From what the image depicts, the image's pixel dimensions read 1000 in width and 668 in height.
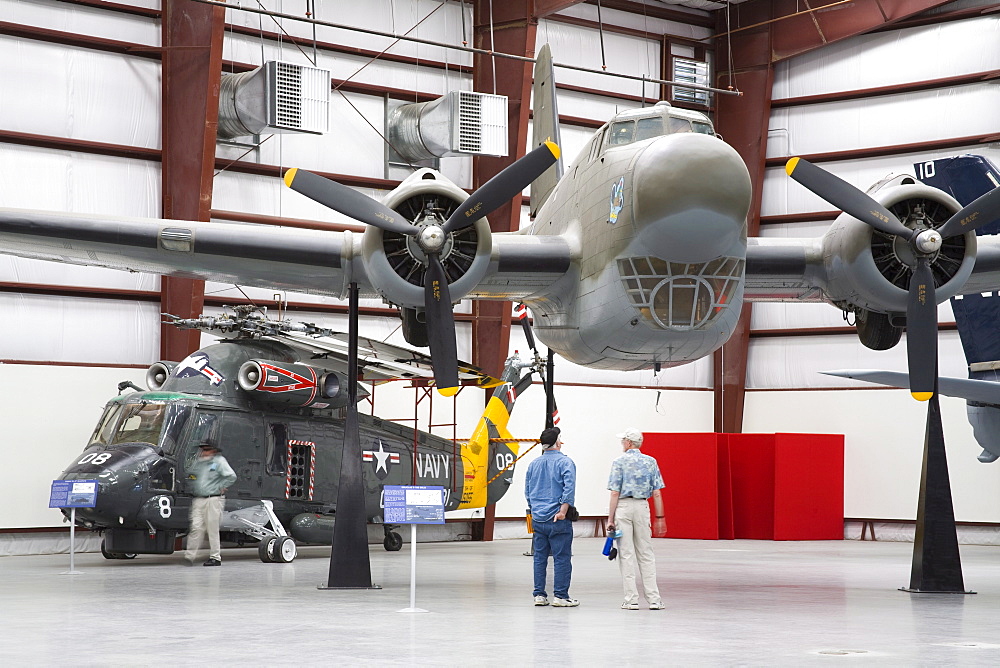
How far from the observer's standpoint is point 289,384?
17469 mm

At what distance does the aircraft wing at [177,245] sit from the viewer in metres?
12.6

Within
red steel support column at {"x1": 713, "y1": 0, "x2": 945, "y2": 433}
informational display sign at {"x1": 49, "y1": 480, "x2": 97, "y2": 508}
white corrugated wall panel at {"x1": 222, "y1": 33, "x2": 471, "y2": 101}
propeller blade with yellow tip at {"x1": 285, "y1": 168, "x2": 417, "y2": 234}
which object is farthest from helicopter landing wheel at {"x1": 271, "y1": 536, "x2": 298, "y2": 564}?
red steel support column at {"x1": 713, "y1": 0, "x2": 945, "y2": 433}

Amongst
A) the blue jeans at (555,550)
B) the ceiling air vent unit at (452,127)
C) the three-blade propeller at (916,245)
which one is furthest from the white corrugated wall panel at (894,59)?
the blue jeans at (555,550)

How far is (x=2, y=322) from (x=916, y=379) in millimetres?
15800

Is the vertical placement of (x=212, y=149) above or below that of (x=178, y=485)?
above

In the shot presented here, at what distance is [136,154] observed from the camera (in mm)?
21297

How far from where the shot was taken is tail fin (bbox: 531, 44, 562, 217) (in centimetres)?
1698

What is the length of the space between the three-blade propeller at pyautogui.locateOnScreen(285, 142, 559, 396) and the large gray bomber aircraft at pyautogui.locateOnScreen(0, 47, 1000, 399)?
2 cm

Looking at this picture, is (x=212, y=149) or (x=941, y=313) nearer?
(x=212, y=149)

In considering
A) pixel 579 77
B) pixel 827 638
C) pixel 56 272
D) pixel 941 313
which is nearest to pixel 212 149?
pixel 56 272

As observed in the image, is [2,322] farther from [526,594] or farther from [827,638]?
Answer: [827,638]

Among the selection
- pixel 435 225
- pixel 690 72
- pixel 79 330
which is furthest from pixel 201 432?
pixel 690 72

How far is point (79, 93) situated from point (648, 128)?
12981 millimetres

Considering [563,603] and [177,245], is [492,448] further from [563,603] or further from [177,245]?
[563,603]
